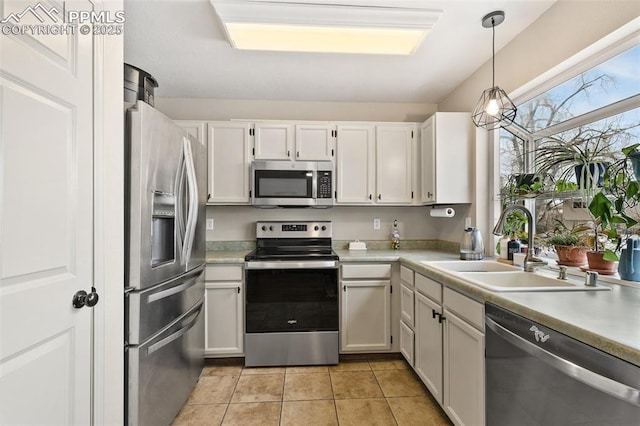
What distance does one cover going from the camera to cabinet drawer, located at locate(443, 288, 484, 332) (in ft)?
4.70

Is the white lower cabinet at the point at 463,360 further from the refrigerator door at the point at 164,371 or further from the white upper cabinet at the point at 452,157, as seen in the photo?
the refrigerator door at the point at 164,371

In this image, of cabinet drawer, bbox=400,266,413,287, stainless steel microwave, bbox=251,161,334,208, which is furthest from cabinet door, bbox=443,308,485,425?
stainless steel microwave, bbox=251,161,334,208

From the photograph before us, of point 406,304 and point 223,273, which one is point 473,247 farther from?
point 223,273

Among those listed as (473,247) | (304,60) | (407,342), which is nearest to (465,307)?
(473,247)

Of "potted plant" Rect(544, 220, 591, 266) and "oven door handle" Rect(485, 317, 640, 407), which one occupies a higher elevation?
"potted plant" Rect(544, 220, 591, 266)

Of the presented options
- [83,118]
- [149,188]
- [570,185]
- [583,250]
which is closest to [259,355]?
[149,188]

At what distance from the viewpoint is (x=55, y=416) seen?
1.11 meters

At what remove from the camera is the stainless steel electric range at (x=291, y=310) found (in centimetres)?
246

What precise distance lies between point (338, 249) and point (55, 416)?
2314 mm

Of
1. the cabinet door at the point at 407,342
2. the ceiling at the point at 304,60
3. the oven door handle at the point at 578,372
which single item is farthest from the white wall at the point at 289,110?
the oven door handle at the point at 578,372

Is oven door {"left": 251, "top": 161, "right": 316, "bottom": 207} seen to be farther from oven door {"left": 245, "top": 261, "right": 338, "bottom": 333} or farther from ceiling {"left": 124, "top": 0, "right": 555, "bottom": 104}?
ceiling {"left": 124, "top": 0, "right": 555, "bottom": 104}

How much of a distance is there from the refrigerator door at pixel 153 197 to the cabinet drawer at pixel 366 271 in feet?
4.14

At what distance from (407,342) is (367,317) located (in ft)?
1.18

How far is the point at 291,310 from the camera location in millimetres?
2482
